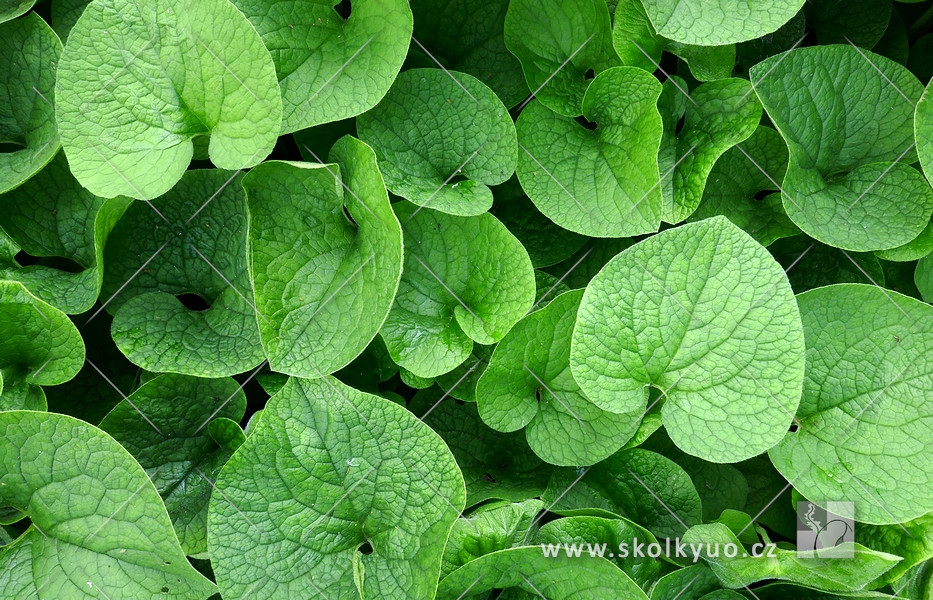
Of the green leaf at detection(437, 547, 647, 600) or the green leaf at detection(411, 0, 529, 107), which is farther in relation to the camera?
the green leaf at detection(411, 0, 529, 107)

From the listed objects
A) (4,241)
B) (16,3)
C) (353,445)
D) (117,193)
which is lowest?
(353,445)

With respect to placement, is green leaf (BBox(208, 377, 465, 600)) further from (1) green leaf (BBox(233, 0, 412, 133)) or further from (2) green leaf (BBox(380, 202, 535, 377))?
(1) green leaf (BBox(233, 0, 412, 133))

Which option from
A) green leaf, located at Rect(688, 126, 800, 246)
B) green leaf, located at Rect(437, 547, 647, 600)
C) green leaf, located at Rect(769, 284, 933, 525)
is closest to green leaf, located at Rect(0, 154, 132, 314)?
green leaf, located at Rect(437, 547, 647, 600)

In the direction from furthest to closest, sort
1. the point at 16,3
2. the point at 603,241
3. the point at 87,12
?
1. the point at 603,241
2. the point at 16,3
3. the point at 87,12

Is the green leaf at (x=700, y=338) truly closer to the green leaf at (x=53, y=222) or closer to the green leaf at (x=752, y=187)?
the green leaf at (x=752, y=187)

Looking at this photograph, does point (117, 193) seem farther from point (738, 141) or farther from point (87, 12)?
point (738, 141)

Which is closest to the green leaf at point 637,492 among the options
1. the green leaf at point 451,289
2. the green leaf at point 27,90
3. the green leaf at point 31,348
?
the green leaf at point 451,289

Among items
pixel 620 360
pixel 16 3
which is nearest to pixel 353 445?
pixel 620 360

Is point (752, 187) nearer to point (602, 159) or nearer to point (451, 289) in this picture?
point (602, 159)
